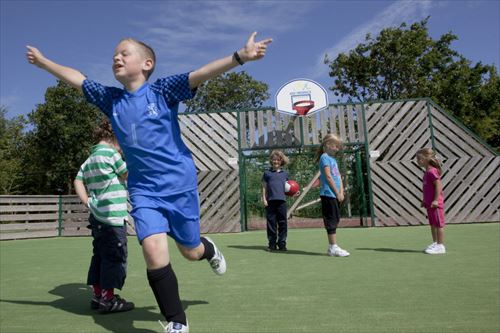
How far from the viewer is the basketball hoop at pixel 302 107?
11.6 m

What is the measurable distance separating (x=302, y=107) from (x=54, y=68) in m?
9.35

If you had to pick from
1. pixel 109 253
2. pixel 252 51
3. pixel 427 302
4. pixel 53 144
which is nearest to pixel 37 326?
pixel 109 253

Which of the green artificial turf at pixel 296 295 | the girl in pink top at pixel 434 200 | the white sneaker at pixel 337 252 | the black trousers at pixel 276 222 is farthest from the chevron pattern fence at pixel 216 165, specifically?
the girl in pink top at pixel 434 200

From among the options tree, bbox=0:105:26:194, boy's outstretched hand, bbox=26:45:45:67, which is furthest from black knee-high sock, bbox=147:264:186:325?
tree, bbox=0:105:26:194

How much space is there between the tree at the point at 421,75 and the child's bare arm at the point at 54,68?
936 inches

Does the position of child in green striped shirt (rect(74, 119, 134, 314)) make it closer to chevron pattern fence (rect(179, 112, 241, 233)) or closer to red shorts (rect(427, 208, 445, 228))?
red shorts (rect(427, 208, 445, 228))

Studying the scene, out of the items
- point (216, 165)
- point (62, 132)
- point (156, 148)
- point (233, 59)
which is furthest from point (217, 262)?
point (62, 132)

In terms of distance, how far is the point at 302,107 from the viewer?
11672 millimetres

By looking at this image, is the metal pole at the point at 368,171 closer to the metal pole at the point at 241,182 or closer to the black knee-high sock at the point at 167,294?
the metal pole at the point at 241,182

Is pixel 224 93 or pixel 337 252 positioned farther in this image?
pixel 224 93

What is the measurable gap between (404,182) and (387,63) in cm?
1560

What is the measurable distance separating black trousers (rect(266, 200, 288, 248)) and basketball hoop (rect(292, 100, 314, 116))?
526cm

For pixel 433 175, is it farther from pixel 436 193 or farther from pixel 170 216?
pixel 170 216

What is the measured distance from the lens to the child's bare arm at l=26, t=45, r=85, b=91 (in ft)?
9.41
